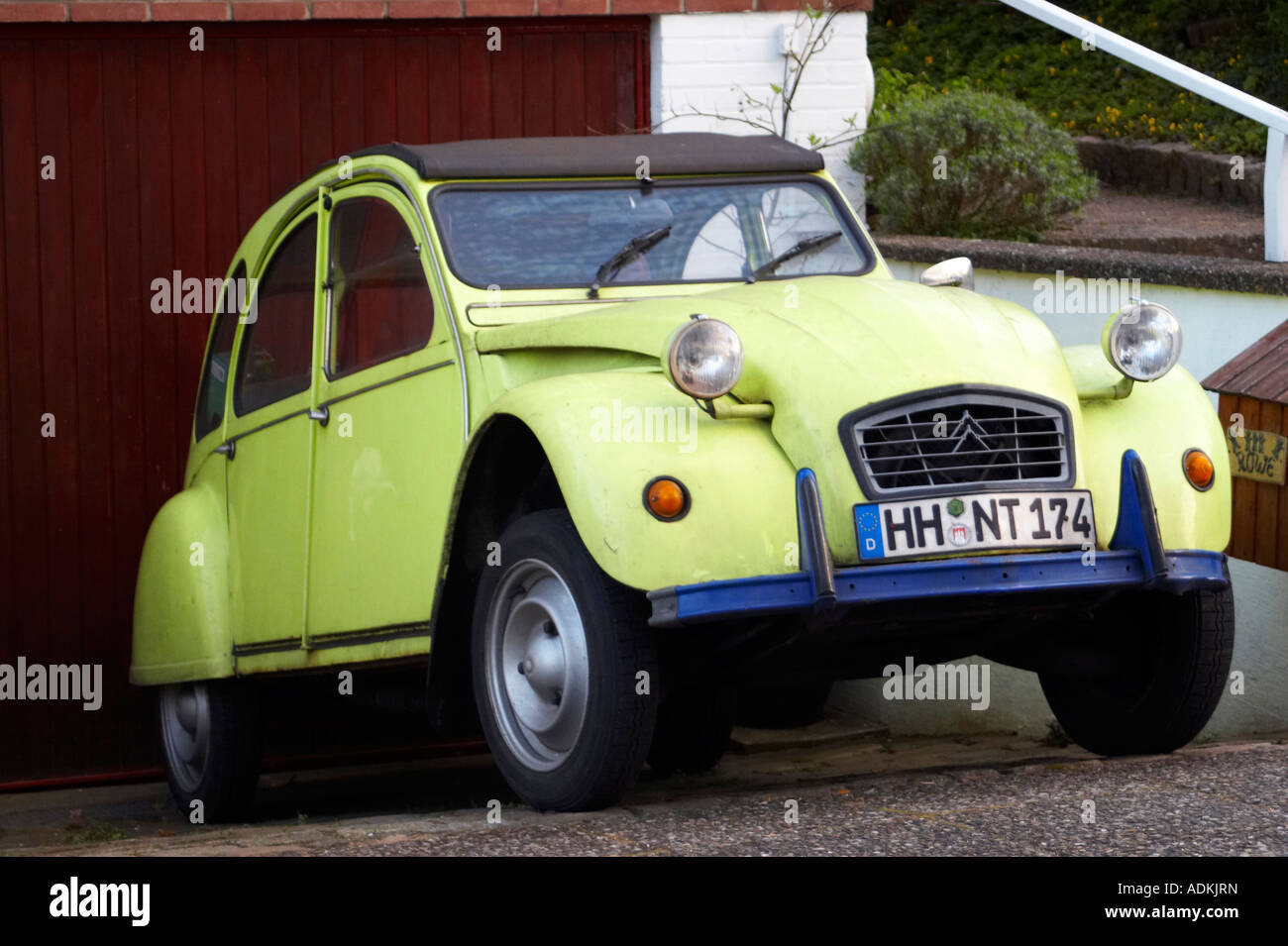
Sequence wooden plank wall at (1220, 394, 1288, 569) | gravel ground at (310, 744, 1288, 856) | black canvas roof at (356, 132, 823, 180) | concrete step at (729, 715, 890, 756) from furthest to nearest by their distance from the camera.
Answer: concrete step at (729, 715, 890, 756)
wooden plank wall at (1220, 394, 1288, 569)
black canvas roof at (356, 132, 823, 180)
gravel ground at (310, 744, 1288, 856)

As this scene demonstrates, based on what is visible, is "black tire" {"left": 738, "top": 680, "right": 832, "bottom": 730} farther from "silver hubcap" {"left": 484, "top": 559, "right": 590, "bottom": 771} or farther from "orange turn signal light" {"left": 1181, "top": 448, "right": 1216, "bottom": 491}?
"orange turn signal light" {"left": 1181, "top": 448, "right": 1216, "bottom": 491}

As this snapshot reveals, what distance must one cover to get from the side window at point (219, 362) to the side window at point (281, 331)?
0.15m

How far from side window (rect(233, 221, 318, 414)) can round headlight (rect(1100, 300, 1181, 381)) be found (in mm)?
2549

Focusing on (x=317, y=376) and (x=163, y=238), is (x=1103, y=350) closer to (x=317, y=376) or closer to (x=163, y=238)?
(x=317, y=376)

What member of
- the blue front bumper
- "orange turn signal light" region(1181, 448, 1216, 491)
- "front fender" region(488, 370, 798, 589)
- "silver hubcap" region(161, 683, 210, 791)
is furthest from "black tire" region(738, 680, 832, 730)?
"front fender" region(488, 370, 798, 589)

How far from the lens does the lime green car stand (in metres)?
4.25

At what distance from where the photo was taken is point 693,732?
21.8 feet

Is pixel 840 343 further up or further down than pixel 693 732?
further up

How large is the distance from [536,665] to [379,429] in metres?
1.18

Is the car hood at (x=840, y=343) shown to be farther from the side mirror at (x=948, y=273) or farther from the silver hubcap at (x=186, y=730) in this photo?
the silver hubcap at (x=186, y=730)

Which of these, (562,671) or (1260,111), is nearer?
(562,671)

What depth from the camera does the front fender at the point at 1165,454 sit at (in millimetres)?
4500

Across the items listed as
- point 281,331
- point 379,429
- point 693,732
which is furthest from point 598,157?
point 693,732

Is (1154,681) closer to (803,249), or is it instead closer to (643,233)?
(803,249)
